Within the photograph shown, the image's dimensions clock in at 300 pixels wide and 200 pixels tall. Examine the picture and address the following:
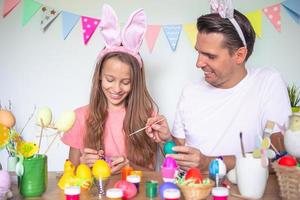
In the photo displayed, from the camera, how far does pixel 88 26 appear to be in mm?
2377

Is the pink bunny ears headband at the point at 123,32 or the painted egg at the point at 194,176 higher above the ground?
the pink bunny ears headband at the point at 123,32

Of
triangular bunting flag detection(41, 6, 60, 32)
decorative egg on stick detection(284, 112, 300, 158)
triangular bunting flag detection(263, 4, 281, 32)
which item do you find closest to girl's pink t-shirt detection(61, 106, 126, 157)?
triangular bunting flag detection(41, 6, 60, 32)

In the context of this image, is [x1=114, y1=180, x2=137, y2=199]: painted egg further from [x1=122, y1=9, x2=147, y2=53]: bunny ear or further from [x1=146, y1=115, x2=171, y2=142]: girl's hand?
[x1=122, y1=9, x2=147, y2=53]: bunny ear

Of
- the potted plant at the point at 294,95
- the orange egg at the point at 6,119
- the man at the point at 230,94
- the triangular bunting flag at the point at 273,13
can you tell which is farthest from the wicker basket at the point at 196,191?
the triangular bunting flag at the point at 273,13

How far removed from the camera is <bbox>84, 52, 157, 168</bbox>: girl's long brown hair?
6.08 feet

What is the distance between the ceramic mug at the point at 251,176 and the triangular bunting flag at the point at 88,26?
1.46 meters

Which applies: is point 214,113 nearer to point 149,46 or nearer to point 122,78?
point 122,78

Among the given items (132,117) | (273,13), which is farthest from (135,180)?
(273,13)

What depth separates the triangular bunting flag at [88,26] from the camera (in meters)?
2.37

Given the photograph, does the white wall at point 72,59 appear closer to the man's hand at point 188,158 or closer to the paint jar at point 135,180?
the man's hand at point 188,158

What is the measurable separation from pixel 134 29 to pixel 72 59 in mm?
747

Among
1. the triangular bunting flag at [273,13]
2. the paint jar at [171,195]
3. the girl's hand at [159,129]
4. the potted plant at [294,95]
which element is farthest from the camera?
the triangular bunting flag at [273,13]

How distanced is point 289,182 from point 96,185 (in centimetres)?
52

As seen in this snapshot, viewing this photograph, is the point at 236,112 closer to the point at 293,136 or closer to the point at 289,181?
the point at 293,136
